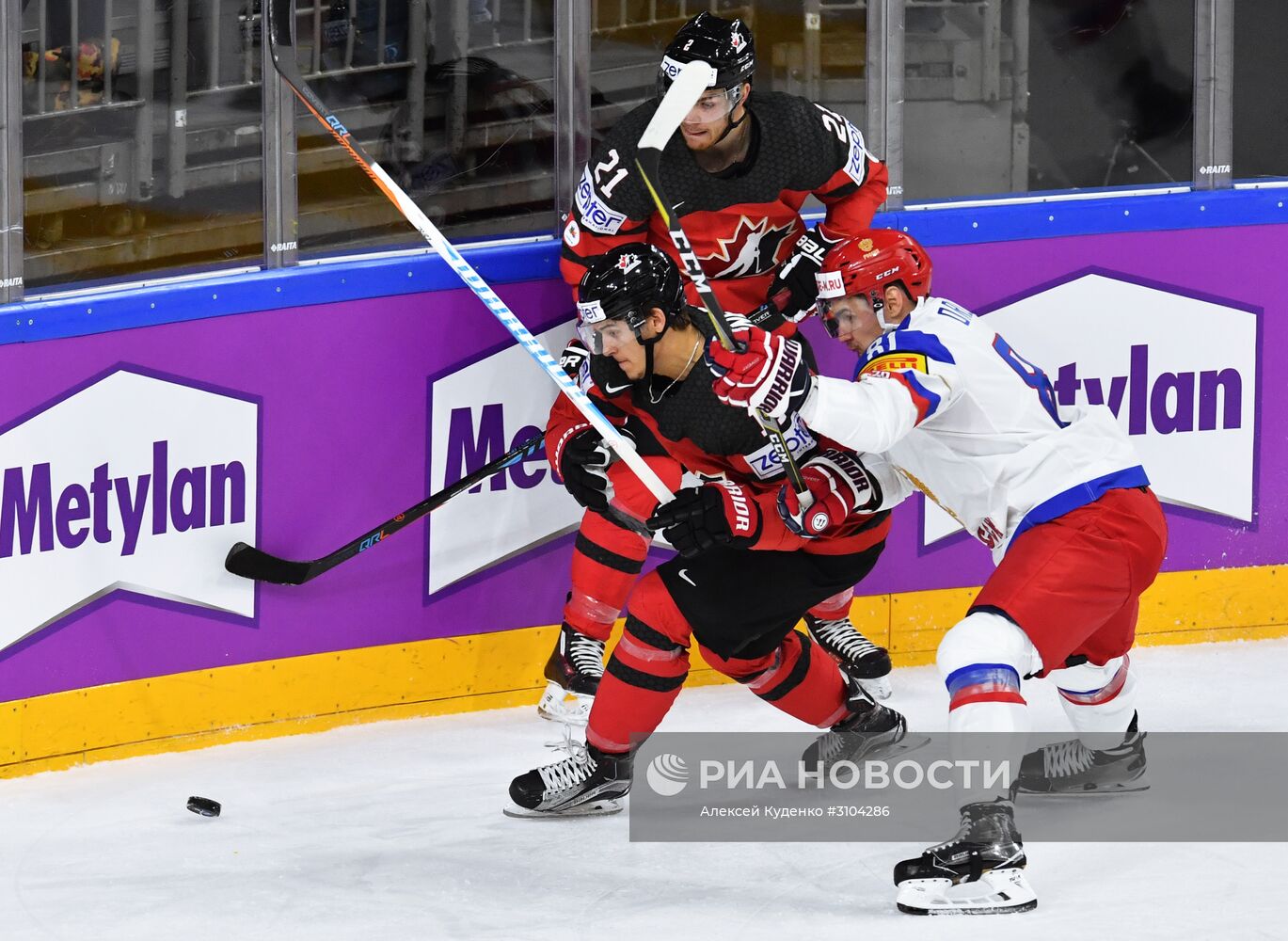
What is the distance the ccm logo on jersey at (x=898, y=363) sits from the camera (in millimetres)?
3238

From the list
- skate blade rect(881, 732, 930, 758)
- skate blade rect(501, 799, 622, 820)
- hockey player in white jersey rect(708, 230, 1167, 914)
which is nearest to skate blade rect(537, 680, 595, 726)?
skate blade rect(501, 799, 622, 820)

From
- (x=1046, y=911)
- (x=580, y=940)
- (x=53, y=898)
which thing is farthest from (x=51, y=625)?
(x=1046, y=911)

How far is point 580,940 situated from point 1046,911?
0.70 m

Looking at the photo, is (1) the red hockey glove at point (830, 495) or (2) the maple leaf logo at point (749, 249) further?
(2) the maple leaf logo at point (749, 249)

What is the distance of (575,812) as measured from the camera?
3.70 metres

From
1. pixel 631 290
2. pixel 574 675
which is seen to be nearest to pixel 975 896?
pixel 631 290

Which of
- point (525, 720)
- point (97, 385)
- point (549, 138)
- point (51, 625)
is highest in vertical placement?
point (549, 138)

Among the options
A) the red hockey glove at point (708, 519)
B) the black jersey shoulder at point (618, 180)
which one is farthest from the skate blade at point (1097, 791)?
the black jersey shoulder at point (618, 180)

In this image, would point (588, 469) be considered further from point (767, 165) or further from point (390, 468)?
point (767, 165)

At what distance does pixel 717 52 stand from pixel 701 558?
0.99 metres

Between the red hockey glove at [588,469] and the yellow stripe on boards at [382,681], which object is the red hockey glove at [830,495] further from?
the yellow stripe on boards at [382,681]

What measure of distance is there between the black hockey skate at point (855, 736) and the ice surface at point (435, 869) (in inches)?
15.0

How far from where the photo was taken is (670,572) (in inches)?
140

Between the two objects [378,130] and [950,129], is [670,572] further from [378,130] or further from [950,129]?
[950,129]
